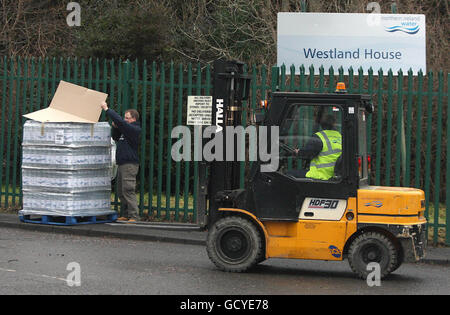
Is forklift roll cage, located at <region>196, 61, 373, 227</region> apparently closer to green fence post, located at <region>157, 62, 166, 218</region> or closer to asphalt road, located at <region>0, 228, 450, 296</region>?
asphalt road, located at <region>0, 228, 450, 296</region>

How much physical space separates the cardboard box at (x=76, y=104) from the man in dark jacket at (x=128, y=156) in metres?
0.42

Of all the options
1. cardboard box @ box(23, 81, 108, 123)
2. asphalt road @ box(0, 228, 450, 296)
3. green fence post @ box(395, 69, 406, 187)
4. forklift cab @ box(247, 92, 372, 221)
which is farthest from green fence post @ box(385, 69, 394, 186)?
cardboard box @ box(23, 81, 108, 123)

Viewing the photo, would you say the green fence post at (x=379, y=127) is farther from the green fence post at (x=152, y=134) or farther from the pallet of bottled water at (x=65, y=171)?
the pallet of bottled water at (x=65, y=171)

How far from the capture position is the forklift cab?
9664 millimetres

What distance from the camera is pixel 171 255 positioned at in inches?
448

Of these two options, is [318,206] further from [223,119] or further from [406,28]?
[406,28]

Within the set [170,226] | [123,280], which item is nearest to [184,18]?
[170,226]

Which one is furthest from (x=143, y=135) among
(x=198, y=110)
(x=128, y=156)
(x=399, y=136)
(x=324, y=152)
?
(x=324, y=152)

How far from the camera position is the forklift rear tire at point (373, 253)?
954cm

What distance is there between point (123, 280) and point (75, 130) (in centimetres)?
482

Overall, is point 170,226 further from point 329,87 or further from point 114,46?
point 114,46

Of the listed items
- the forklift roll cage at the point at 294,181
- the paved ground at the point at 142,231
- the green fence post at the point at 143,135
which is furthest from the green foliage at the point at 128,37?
the forklift roll cage at the point at 294,181

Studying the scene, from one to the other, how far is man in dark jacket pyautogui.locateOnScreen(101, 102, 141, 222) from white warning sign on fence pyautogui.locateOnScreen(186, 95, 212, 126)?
92 centimetres
